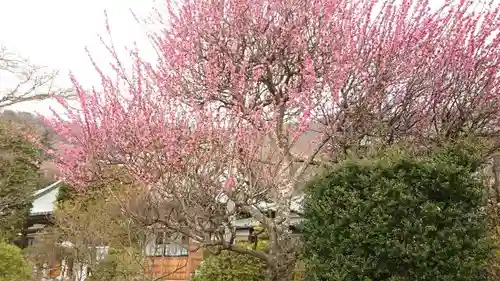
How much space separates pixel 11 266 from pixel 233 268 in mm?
5068

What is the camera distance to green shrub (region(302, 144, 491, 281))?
186 inches

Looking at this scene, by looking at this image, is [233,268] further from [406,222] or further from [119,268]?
[119,268]

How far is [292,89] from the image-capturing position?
7605mm

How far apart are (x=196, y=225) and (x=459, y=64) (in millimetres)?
5005

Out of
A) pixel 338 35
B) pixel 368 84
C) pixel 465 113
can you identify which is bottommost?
pixel 465 113

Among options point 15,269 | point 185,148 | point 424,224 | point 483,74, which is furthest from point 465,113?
point 15,269

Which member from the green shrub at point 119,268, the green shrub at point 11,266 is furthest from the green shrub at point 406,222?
the green shrub at point 11,266

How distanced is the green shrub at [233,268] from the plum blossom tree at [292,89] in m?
0.45

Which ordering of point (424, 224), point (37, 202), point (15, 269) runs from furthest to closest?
1. point (37, 202)
2. point (15, 269)
3. point (424, 224)

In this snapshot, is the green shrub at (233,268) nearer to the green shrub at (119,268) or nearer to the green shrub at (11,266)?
the green shrub at (119,268)

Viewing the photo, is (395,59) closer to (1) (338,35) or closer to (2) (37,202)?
(1) (338,35)

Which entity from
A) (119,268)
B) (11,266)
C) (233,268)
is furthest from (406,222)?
(11,266)

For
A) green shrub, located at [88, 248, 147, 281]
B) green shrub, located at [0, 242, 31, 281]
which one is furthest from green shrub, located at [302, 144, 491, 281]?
green shrub, located at [0, 242, 31, 281]

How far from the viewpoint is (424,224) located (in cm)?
484
